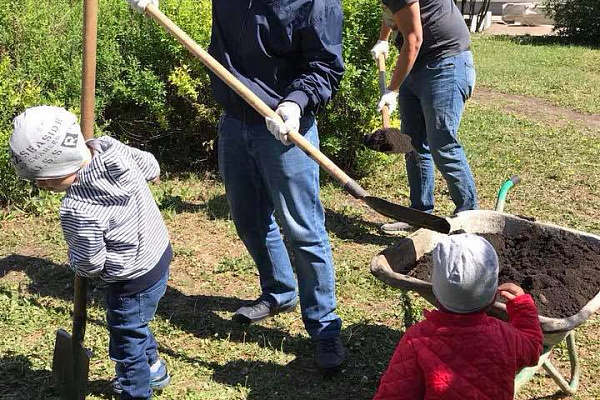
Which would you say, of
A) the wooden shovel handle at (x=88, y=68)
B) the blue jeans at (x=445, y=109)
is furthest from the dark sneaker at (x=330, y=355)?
the blue jeans at (x=445, y=109)

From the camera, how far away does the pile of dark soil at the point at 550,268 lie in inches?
108

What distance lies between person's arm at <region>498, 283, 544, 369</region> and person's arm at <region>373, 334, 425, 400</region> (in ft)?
1.02

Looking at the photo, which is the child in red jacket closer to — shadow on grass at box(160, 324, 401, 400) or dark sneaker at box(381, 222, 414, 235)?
shadow on grass at box(160, 324, 401, 400)

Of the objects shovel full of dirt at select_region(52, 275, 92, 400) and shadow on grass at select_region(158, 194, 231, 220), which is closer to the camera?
shovel full of dirt at select_region(52, 275, 92, 400)

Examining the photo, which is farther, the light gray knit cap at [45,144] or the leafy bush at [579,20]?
the leafy bush at [579,20]

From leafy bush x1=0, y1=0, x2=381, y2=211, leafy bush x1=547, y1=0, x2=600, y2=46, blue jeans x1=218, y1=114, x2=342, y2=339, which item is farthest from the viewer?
leafy bush x1=547, y1=0, x2=600, y2=46

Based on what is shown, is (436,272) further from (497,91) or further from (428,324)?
(497,91)

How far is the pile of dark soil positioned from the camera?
2756 mm

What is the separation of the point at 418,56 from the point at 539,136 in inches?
151

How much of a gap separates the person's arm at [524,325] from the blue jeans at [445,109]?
2.12 m

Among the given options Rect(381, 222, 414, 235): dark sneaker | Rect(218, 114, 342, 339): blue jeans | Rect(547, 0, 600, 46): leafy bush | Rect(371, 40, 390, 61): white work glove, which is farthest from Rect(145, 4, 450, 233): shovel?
Rect(547, 0, 600, 46): leafy bush

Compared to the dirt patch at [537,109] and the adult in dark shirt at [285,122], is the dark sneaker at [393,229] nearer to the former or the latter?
the adult in dark shirt at [285,122]

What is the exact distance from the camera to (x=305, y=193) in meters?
3.17

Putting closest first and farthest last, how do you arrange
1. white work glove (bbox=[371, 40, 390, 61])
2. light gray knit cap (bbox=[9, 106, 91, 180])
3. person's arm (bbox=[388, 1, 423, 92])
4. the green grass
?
light gray knit cap (bbox=[9, 106, 91, 180]) → person's arm (bbox=[388, 1, 423, 92]) → white work glove (bbox=[371, 40, 390, 61]) → the green grass
